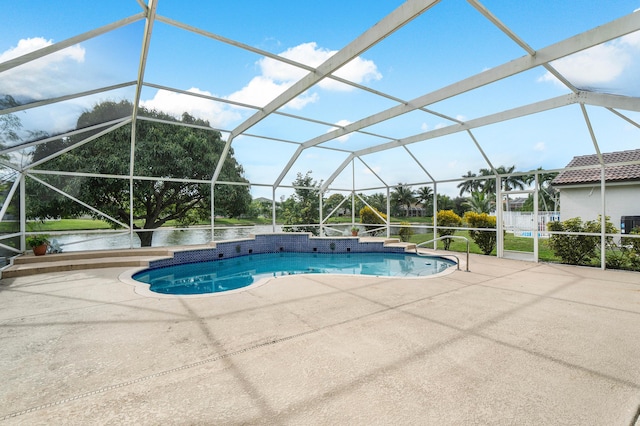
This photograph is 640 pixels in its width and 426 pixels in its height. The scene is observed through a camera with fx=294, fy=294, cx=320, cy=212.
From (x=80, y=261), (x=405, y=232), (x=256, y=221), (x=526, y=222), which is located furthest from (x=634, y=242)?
(x=80, y=261)

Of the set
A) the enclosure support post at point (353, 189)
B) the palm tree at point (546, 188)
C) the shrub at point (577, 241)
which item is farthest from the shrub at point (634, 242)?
the enclosure support post at point (353, 189)

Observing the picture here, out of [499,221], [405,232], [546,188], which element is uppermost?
[546,188]

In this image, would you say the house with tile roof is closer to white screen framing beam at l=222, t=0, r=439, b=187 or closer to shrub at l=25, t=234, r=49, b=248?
white screen framing beam at l=222, t=0, r=439, b=187

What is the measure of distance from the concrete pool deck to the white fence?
3.43m

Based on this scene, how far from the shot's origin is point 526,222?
814 centimetres

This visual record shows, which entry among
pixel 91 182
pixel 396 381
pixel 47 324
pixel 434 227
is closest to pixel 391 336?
pixel 396 381

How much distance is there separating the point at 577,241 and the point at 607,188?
1.45m

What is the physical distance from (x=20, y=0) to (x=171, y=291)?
15.4 feet

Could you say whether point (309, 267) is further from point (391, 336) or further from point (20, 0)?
point (20, 0)

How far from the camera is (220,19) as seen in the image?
159 inches

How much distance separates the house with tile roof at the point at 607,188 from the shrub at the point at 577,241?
291 mm

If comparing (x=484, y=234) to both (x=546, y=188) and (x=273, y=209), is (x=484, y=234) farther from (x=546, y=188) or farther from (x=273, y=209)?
(x=546, y=188)

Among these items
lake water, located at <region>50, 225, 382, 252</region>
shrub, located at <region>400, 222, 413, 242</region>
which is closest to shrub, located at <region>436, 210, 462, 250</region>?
shrub, located at <region>400, 222, 413, 242</region>

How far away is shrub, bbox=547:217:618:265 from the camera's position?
22.5 ft
